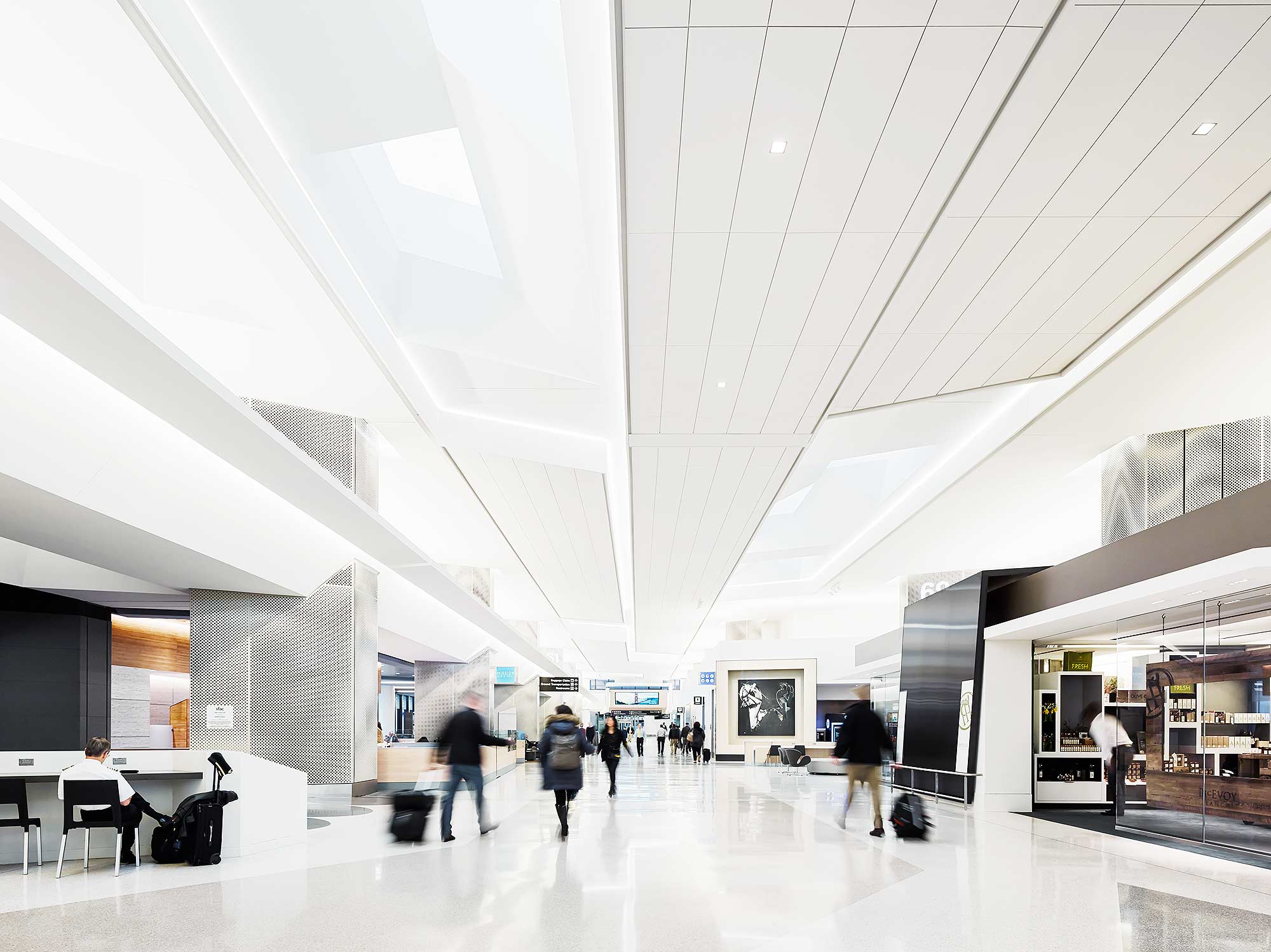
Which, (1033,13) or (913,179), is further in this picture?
(913,179)

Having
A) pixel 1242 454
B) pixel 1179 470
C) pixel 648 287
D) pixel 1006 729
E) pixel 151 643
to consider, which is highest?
pixel 648 287

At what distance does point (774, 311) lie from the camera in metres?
8.23

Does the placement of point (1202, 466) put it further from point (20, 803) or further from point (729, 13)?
point (20, 803)

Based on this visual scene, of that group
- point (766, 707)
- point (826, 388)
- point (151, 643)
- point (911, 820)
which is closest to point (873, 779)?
point (911, 820)

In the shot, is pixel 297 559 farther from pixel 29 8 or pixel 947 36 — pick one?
pixel 947 36

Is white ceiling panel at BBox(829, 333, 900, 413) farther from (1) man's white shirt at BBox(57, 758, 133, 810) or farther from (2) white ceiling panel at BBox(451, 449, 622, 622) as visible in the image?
(1) man's white shirt at BBox(57, 758, 133, 810)

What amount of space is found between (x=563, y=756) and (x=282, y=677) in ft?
18.1

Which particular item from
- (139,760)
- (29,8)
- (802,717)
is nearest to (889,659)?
(802,717)

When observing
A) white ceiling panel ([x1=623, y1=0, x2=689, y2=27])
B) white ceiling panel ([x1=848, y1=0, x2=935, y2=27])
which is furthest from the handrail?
white ceiling panel ([x1=623, y1=0, x2=689, y2=27])

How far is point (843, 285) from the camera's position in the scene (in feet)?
25.2

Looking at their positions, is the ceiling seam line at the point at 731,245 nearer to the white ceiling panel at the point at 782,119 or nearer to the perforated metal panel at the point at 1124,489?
the white ceiling panel at the point at 782,119

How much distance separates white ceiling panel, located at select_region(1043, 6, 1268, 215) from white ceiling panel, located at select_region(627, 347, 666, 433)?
3.72 meters

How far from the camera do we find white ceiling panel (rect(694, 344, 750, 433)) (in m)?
9.16

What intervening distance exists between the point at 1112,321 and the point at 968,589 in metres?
7.50
